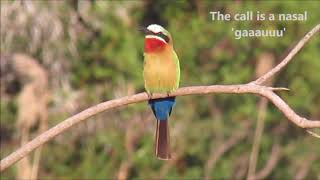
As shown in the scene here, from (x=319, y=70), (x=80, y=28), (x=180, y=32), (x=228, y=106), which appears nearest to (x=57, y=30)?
(x=80, y=28)

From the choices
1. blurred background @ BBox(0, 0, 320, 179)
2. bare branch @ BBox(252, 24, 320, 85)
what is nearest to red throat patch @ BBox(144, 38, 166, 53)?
bare branch @ BBox(252, 24, 320, 85)

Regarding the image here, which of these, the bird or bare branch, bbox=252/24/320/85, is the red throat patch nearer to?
the bird

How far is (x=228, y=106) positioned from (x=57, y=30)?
95 centimetres

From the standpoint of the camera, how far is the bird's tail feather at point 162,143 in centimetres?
212

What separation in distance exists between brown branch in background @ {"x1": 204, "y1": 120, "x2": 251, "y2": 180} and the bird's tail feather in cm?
188

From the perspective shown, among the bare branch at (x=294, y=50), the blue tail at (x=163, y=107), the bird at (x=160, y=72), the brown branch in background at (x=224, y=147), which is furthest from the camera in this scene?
the brown branch in background at (x=224, y=147)

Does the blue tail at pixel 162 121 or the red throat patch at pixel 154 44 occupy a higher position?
the red throat patch at pixel 154 44

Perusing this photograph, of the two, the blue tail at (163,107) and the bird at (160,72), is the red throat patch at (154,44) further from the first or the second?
the blue tail at (163,107)

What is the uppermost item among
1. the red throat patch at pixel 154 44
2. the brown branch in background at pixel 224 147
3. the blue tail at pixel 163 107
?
the red throat patch at pixel 154 44

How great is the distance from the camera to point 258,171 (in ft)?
14.4

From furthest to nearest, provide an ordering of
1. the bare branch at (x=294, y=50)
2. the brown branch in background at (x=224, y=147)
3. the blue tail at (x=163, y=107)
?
the brown branch in background at (x=224, y=147)
the blue tail at (x=163, y=107)
the bare branch at (x=294, y=50)

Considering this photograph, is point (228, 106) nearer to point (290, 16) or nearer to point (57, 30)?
point (290, 16)

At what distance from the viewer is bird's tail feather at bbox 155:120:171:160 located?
212 centimetres

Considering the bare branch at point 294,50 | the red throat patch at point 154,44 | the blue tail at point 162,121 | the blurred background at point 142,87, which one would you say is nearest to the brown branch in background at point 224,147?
the blurred background at point 142,87
